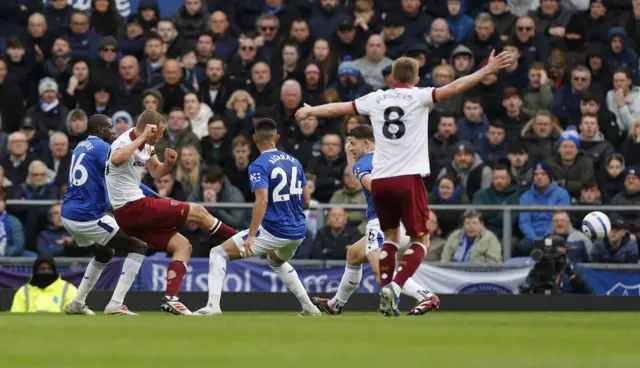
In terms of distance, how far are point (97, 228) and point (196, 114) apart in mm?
6715

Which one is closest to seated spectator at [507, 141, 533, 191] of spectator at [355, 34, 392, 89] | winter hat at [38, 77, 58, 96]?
spectator at [355, 34, 392, 89]

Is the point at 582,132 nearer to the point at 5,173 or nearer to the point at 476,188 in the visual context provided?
the point at 476,188

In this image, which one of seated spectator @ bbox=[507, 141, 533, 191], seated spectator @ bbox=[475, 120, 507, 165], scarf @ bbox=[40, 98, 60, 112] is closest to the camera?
seated spectator @ bbox=[507, 141, 533, 191]

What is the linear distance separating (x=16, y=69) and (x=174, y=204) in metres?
9.06

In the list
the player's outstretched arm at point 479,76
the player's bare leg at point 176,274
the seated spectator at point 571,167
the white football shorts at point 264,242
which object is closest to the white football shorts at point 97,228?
the player's bare leg at point 176,274

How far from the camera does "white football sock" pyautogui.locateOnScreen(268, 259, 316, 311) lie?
14711 mm

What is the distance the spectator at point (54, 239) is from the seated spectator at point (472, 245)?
5397mm

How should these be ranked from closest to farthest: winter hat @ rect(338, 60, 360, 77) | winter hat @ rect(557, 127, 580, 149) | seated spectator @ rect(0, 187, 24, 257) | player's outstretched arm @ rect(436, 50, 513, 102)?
player's outstretched arm @ rect(436, 50, 513, 102) < seated spectator @ rect(0, 187, 24, 257) < winter hat @ rect(557, 127, 580, 149) < winter hat @ rect(338, 60, 360, 77)

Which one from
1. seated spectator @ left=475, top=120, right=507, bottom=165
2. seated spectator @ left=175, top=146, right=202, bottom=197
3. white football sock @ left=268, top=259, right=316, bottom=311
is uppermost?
seated spectator @ left=475, top=120, right=507, bottom=165

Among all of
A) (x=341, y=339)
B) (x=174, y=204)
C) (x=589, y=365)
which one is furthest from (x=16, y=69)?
(x=589, y=365)

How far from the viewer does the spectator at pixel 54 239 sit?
62.2 ft

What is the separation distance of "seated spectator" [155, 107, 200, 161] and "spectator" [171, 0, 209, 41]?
2743 mm

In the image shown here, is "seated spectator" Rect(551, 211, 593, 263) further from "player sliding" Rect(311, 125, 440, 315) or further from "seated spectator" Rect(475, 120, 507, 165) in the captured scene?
"player sliding" Rect(311, 125, 440, 315)

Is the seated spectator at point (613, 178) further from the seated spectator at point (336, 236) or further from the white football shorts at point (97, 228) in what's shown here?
the white football shorts at point (97, 228)
